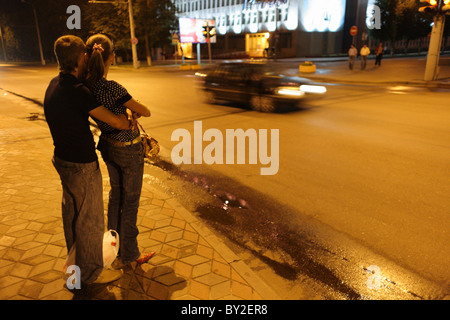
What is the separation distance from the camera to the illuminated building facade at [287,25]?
53031mm

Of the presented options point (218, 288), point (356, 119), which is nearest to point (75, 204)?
point (218, 288)

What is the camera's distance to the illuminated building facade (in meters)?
53.0

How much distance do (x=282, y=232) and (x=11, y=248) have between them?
2889 millimetres

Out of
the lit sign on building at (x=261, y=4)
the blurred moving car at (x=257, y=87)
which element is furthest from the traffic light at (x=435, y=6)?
the lit sign on building at (x=261, y=4)

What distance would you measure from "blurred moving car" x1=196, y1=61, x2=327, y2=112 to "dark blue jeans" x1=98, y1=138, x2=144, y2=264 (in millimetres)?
8762

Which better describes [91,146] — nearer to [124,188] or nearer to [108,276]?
[124,188]

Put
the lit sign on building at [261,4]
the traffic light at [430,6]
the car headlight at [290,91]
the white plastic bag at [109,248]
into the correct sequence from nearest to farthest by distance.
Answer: the white plastic bag at [109,248] → the car headlight at [290,91] → the traffic light at [430,6] → the lit sign on building at [261,4]

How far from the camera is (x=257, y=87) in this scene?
37.7ft

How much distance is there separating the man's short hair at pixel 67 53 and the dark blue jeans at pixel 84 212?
2.25ft

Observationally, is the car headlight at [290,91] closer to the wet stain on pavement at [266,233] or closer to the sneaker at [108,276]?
the wet stain on pavement at [266,233]

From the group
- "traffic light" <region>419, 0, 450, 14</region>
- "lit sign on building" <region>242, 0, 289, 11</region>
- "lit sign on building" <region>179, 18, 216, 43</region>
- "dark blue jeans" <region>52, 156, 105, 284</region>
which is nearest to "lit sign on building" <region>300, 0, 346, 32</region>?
"lit sign on building" <region>242, 0, 289, 11</region>

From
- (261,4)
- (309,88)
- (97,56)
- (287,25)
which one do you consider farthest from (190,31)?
(97,56)

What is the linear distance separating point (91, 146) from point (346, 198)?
3.63m

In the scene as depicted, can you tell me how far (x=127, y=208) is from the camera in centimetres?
305
